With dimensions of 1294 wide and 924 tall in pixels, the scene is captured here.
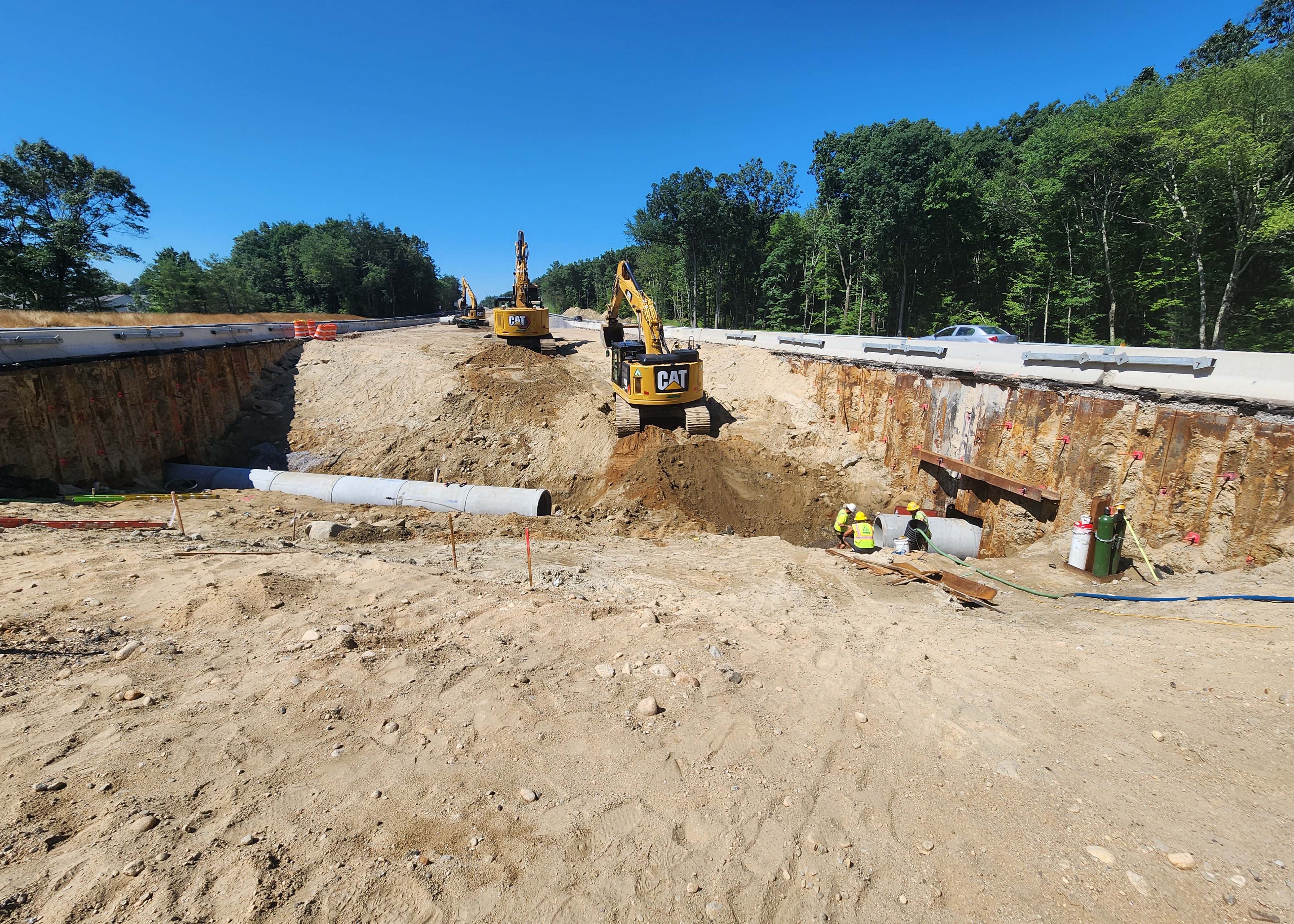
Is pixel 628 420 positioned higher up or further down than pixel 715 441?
higher up

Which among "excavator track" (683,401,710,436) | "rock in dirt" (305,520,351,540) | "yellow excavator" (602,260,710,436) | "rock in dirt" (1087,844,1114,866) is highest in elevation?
"yellow excavator" (602,260,710,436)

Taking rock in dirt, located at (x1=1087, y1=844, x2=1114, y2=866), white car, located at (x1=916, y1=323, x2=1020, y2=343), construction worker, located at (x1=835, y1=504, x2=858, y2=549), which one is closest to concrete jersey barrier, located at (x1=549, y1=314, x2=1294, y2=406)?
white car, located at (x1=916, y1=323, x2=1020, y2=343)

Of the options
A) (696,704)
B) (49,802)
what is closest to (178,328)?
(49,802)

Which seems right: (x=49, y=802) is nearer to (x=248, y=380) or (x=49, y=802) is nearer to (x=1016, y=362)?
(x=1016, y=362)

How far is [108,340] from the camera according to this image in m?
13.0

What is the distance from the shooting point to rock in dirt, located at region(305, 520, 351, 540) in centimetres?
886

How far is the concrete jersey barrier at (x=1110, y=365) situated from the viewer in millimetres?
7609

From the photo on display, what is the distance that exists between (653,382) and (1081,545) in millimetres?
9404

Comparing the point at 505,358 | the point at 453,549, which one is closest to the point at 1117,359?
the point at 453,549

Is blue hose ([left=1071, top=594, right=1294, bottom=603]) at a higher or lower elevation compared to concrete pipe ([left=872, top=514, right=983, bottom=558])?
higher

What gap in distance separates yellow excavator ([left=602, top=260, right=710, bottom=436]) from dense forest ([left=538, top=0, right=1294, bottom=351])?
745 inches

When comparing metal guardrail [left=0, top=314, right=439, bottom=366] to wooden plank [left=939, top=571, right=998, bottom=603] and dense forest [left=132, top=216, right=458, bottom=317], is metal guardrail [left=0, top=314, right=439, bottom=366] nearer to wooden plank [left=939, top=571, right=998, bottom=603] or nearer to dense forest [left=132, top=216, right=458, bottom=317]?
wooden plank [left=939, top=571, right=998, bottom=603]

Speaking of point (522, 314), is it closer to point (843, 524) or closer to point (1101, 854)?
point (843, 524)

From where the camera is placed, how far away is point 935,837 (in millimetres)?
3312
